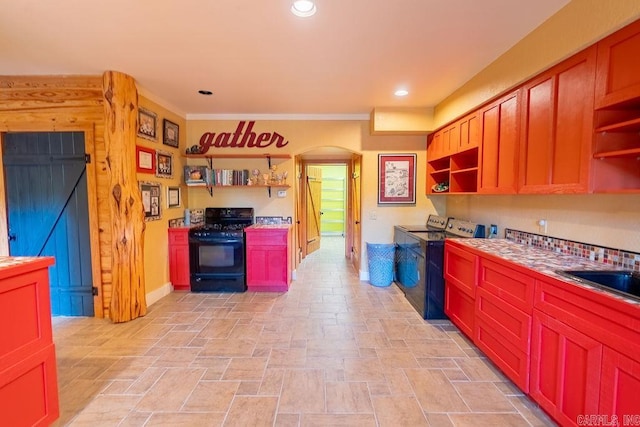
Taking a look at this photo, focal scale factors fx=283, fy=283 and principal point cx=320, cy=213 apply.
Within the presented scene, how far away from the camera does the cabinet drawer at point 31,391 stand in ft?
4.53

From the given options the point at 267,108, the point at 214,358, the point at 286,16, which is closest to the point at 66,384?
the point at 214,358

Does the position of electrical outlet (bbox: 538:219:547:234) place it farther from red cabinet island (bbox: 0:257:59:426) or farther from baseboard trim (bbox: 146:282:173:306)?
baseboard trim (bbox: 146:282:173:306)

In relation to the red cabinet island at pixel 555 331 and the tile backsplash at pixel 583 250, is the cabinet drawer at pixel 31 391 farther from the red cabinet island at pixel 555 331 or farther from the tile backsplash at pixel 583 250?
the tile backsplash at pixel 583 250

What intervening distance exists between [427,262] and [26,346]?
315cm

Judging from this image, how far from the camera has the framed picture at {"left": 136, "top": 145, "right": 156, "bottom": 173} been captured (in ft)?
10.6

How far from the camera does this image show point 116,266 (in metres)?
3.01

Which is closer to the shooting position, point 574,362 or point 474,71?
point 574,362

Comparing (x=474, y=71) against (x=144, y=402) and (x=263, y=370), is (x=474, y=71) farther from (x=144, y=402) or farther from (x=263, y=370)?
(x=144, y=402)

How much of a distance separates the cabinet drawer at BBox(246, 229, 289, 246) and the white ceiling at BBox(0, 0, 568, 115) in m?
1.82

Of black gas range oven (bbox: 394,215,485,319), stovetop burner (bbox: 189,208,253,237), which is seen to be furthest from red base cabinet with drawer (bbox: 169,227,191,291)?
black gas range oven (bbox: 394,215,485,319)

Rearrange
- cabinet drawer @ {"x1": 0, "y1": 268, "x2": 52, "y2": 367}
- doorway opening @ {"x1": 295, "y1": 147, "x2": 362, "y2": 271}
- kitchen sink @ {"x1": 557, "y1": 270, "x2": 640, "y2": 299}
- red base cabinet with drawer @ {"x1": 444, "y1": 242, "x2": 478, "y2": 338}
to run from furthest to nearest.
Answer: doorway opening @ {"x1": 295, "y1": 147, "x2": 362, "y2": 271} < red base cabinet with drawer @ {"x1": 444, "y1": 242, "x2": 478, "y2": 338} < kitchen sink @ {"x1": 557, "y1": 270, "x2": 640, "y2": 299} < cabinet drawer @ {"x1": 0, "y1": 268, "x2": 52, "y2": 367}

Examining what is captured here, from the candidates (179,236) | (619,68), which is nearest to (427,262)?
(619,68)

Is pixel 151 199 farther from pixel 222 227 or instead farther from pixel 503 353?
pixel 503 353

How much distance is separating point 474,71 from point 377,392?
10.0 feet
